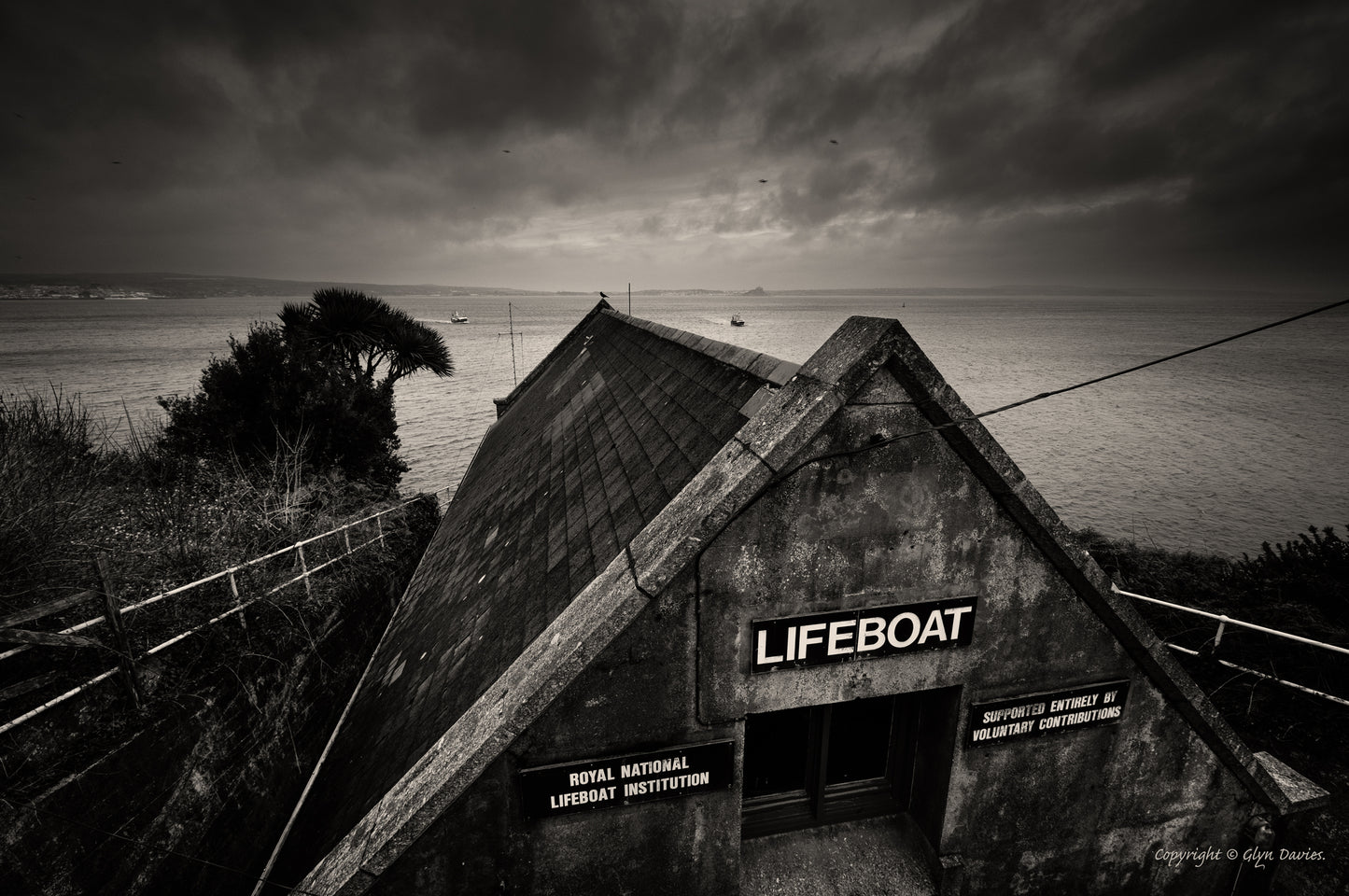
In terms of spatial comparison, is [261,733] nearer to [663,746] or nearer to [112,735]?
[112,735]

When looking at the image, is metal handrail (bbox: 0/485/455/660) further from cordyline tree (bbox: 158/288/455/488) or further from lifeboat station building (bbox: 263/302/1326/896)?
lifeboat station building (bbox: 263/302/1326/896)

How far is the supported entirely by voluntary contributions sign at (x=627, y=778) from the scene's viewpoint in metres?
3.54

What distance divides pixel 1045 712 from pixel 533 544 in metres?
4.55

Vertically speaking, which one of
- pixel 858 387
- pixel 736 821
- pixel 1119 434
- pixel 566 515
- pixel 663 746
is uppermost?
pixel 858 387

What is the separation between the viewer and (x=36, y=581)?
22.0 ft

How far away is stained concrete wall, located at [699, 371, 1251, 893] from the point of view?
140 inches

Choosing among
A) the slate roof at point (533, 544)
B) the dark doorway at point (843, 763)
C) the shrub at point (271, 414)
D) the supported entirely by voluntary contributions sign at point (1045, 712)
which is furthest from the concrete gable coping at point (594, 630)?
the shrub at point (271, 414)

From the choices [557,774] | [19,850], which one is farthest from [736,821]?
[19,850]

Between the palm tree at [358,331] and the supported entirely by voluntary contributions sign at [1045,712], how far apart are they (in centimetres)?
2078

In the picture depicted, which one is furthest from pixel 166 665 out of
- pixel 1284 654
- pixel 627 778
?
pixel 1284 654

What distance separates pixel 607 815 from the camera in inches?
146

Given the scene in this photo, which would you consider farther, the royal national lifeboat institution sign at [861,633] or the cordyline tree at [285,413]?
the cordyline tree at [285,413]

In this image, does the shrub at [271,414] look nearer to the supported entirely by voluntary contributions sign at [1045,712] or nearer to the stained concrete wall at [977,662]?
the stained concrete wall at [977,662]

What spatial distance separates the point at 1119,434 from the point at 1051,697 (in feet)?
115
